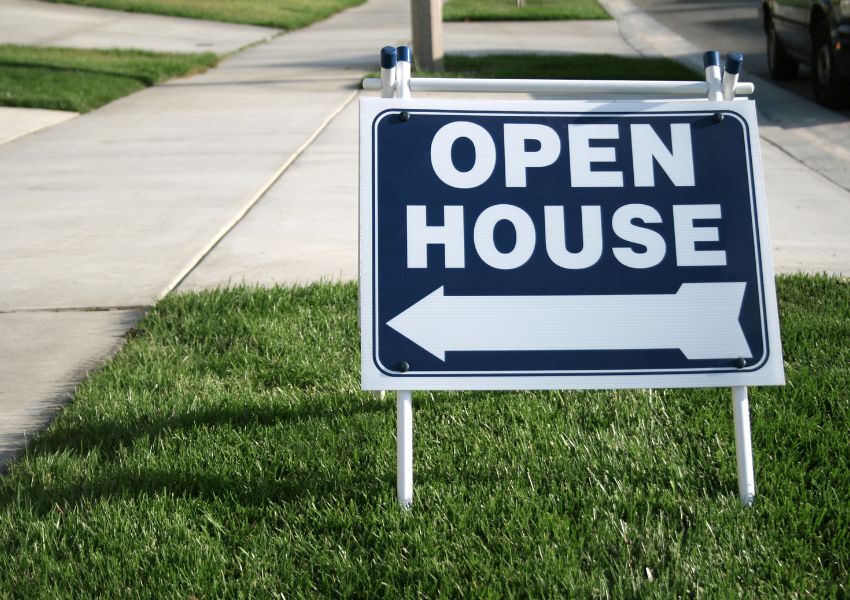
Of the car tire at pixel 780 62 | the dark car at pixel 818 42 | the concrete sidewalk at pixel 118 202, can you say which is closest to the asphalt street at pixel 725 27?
the car tire at pixel 780 62

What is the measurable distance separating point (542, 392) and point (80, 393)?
5.56 ft

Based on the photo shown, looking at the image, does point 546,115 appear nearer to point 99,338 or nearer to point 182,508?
point 182,508

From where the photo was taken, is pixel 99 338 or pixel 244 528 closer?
pixel 244 528

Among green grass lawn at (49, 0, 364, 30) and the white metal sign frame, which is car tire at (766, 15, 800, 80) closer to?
the white metal sign frame

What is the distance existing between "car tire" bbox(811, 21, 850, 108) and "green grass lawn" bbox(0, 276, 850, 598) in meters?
7.47

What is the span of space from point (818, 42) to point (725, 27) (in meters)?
12.3

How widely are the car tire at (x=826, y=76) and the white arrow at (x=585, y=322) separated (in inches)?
341

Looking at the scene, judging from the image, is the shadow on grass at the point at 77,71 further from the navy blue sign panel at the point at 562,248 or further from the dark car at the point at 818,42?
the navy blue sign panel at the point at 562,248

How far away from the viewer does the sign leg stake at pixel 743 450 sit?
10.4 feet

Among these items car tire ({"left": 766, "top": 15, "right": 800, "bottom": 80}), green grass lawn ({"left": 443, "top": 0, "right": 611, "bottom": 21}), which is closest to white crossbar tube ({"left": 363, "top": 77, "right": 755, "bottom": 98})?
car tire ({"left": 766, "top": 15, "right": 800, "bottom": 80})

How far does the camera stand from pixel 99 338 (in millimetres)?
4820

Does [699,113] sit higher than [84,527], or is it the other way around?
[699,113]

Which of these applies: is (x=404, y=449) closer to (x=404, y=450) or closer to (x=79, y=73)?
(x=404, y=450)

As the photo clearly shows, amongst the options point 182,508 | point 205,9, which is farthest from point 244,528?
point 205,9
